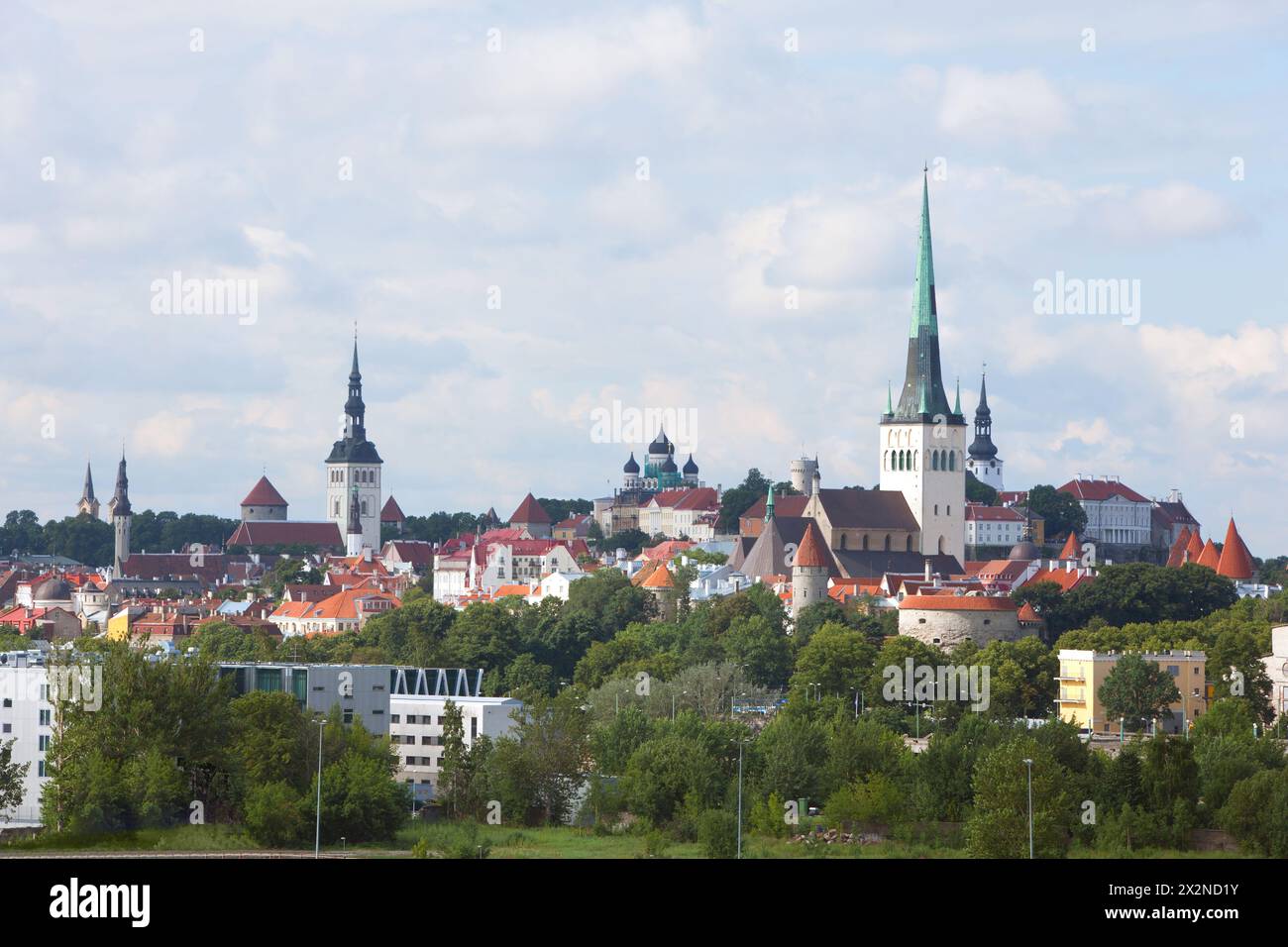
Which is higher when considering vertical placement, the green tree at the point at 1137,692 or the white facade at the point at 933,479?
the white facade at the point at 933,479

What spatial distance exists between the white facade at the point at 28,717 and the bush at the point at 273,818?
8.71 metres

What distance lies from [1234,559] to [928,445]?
17.1 m

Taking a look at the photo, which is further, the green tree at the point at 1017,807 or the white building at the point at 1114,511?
the white building at the point at 1114,511

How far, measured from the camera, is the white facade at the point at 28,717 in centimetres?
4988

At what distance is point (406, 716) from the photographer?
59688 mm

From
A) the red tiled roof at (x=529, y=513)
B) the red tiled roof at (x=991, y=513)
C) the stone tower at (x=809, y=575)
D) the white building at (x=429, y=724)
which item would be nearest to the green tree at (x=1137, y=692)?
the white building at (x=429, y=724)

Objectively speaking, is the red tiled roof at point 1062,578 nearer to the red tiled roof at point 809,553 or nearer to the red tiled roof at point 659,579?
the red tiled roof at point 809,553

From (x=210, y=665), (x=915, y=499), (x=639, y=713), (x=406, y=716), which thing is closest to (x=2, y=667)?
(x=210, y=665)

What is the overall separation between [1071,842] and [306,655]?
45.6 metres

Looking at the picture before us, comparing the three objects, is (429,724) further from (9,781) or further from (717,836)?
(717,836)

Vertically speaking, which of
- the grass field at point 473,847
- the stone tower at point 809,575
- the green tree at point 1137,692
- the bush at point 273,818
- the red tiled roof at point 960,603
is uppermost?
the stone tower at point 809,575

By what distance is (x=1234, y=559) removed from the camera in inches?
4444

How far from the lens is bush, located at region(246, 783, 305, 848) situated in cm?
4194

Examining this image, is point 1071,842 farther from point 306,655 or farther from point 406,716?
point 306,655
